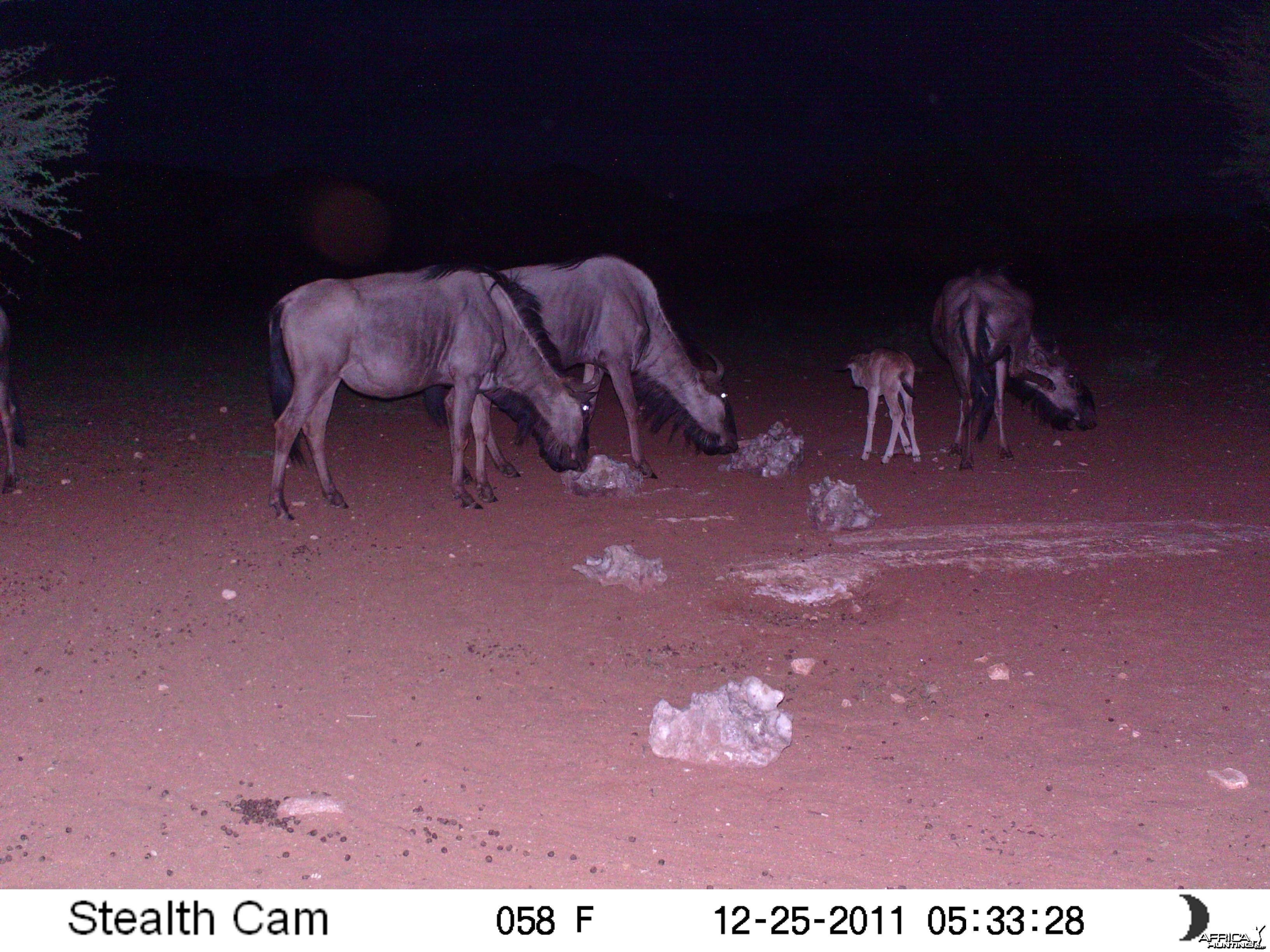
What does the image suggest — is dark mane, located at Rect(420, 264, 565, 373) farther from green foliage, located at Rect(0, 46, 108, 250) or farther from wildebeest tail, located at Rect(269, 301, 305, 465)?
green foliage, located at Rect(0, 46, 108, 250)

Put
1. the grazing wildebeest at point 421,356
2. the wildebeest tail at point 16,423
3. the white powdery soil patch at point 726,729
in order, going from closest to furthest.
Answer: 1. the white powdery soil patch at point 726,729
2. the grazing wildebeest at point 421,356
3. the wildebeest tail at point 16,423

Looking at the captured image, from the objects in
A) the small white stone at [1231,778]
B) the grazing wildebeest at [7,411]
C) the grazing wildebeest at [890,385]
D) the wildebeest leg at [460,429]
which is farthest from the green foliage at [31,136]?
the small white stone at [1231,778]

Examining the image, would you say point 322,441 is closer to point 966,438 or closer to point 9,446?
point 9,446

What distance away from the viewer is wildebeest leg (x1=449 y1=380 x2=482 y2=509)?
10.0m

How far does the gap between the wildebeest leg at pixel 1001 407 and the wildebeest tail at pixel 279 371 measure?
681 centimetres

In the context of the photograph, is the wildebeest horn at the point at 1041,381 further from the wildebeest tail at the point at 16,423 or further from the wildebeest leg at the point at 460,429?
the wildebeest tail at the point at 16,423

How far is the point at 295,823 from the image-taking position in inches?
181

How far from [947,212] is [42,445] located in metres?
68.2

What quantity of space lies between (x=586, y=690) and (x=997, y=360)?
7154 mm

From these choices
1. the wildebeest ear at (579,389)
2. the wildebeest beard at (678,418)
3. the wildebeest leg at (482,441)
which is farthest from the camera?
the wildebeest beard at (678,418)

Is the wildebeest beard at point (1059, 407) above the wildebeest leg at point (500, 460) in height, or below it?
above

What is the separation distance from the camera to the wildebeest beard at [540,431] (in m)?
10.5

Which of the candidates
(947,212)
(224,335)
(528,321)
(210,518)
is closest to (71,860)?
(210,518)
